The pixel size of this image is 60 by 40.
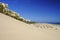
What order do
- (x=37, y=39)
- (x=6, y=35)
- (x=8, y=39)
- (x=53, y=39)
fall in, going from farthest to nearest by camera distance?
(x=53, y=39) → (x=37, y=39) → (x=6, y=35) → (x=8, y=39)

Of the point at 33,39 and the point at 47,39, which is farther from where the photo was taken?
the point at 47,39

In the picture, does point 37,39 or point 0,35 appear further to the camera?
point 37,39

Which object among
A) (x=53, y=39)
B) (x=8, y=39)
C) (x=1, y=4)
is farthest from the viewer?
(x=1, y=4)

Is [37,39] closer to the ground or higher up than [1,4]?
closer to the ground

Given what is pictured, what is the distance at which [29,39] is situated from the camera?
2.89 meters

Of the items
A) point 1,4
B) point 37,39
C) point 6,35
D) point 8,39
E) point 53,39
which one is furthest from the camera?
point 1,4

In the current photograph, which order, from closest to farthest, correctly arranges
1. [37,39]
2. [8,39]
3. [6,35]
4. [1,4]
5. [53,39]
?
[8,39]
[6,35]
[37,39]
[53,39]
[1,4]

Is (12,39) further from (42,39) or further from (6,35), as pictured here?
(42,39)

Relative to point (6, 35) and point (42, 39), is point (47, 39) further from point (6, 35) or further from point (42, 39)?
point (6, 35)

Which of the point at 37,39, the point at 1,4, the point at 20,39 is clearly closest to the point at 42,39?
the point at 37,39

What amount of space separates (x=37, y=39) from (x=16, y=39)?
→ 22.1 inches

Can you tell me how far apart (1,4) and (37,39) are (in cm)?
520

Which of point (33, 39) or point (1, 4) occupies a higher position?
point (1, 4)

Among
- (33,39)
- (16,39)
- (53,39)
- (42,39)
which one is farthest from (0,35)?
(53,39)
